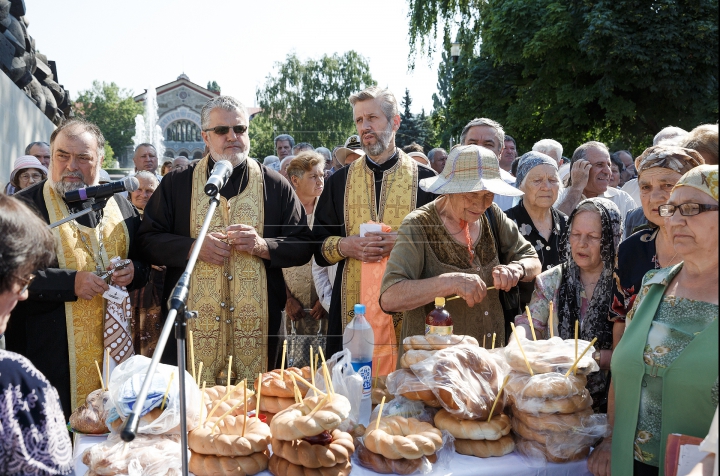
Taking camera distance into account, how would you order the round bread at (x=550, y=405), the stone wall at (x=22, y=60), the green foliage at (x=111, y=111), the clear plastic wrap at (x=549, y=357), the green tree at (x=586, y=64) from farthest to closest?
the green foliage at (x=111, y=111) < the green tree at (x=586, y=64) < the stone wall at (x=22, y=60) < the clear plastic wrap at (x=549, y=357) < the round bread at (x=550, y=405)

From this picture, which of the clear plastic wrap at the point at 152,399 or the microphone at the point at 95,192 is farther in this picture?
the microphone at the point at 95,192

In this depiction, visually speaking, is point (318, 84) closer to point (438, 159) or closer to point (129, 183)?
point (438, 159)

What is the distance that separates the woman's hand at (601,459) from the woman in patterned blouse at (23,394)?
5.88 feet

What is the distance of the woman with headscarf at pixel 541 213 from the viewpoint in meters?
4.40

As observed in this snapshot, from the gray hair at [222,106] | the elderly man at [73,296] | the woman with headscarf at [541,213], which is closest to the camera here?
the elderly man at [73,296]

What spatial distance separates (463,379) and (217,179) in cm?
119

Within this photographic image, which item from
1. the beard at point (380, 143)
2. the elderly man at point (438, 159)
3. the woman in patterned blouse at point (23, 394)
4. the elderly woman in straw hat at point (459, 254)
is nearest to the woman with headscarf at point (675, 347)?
the elderly woman in straw hat at point (459, 254)

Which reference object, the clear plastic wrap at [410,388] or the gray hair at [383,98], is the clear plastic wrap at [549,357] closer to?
the clear plastic wrap at [410,388]

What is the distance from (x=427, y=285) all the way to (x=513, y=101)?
1671 cm

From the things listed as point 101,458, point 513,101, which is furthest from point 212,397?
point 513,101

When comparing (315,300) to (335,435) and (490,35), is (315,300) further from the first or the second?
(490,35)

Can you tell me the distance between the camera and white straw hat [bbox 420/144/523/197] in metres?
3.32

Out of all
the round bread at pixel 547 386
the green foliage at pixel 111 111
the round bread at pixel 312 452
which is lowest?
the round bread at pixel 312 452

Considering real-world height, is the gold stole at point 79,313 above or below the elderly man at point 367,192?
below
